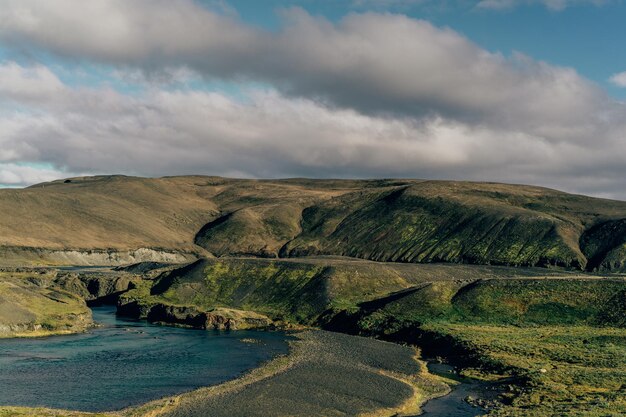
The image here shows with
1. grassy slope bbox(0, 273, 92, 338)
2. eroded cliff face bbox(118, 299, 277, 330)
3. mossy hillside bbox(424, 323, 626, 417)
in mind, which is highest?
mossy hillside bbox(424, 323, 626, 417)

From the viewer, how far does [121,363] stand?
3821 inches

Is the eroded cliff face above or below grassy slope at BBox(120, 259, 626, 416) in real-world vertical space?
below

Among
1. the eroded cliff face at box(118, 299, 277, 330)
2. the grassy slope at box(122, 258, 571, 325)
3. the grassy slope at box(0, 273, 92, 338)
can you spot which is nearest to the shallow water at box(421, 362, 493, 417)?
the grassy slope at box(122, 258, 571, 325)

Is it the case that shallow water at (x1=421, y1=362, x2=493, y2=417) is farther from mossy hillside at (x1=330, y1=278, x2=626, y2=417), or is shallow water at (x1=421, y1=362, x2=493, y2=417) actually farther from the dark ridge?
the dark ridge

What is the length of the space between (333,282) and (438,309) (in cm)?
3418

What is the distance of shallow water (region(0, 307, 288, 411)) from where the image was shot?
249 feet

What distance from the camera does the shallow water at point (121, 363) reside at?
7594 cm

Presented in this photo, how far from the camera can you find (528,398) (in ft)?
251

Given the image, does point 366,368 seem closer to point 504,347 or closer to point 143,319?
point 504,347

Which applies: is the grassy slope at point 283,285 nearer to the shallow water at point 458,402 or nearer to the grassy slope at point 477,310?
the grassy slope at point 477,310

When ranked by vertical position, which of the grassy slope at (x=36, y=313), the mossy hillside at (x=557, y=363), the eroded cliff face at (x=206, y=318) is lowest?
the eroded cliff face at (x=206, y=318)

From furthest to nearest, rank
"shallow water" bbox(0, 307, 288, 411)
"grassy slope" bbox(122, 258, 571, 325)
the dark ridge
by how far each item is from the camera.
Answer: the dark ridge, "grassy slope" bbox(122, 258, 571, 325), "shallow water" bbox(0, 307, 288, 411)

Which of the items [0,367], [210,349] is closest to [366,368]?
[210,349]

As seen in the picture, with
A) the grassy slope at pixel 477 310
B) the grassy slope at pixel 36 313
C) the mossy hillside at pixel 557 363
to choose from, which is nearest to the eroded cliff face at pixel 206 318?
the grassy slope at pixel 477 310
